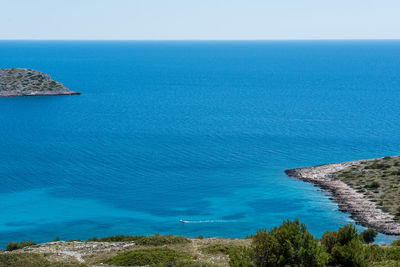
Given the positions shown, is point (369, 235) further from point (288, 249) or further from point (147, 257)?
point (288, 249)

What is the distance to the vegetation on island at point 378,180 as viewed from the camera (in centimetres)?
5912

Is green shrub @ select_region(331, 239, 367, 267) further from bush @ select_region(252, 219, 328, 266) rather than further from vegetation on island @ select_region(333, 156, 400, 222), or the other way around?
vegetation on island @ select_region(333, 156, 400, 222)

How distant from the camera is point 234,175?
76.4 meters

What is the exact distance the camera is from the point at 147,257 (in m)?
32.7

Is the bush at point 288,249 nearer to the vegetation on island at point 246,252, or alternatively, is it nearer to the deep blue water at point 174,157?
the vegetation on island at point 246,252

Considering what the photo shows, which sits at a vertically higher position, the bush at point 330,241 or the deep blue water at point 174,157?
the bush at point 330,241

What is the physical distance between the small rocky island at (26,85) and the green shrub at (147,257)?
12669cm

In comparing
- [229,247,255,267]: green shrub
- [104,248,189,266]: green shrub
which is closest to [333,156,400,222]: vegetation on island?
[104,248,189,266]: green shrub

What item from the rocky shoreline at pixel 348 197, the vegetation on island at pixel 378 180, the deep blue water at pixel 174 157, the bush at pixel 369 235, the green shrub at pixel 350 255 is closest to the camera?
the green shrub at pixel 350 255

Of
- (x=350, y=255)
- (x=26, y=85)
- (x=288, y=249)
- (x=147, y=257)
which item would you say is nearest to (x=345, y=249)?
(x=350, y=255)

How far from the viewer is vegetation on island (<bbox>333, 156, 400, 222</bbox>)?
59.1m

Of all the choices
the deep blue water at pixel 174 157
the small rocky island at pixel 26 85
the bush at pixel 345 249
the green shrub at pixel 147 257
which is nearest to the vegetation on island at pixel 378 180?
the deep blue water at pixel 174 157

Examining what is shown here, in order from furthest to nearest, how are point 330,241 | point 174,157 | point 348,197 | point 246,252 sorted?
point 174,157 < point 348,197 < point 330,241 < point 246,252

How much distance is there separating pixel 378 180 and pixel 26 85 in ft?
384
